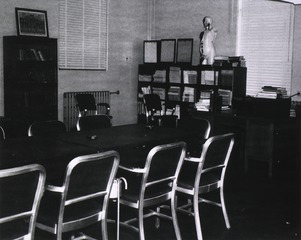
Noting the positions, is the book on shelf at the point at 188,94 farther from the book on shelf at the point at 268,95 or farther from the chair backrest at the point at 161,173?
the chair backrest at the point at 161,173

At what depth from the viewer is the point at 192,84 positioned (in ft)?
26.8

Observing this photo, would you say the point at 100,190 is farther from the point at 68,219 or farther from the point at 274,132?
the point at 274,132

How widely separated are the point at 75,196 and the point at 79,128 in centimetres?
197

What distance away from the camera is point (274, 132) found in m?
5.86

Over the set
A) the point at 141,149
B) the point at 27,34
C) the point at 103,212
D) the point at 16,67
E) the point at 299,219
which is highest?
the point at 27,34

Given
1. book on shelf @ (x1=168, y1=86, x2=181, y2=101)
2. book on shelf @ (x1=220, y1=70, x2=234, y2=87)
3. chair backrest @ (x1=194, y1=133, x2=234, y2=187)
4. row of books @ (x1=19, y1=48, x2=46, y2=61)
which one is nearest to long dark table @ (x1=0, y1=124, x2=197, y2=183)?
chair backrest @ (x1=194, y1=133, x2=234, y2=187)

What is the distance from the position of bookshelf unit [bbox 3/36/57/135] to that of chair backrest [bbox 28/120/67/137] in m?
2.47

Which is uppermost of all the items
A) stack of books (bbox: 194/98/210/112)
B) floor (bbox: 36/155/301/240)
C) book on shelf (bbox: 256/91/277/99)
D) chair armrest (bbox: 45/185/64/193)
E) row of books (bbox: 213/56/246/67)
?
row of books (bbox: 213/56/246/67)

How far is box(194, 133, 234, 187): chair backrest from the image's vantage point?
3.51m

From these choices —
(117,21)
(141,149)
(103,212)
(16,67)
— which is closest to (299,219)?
(141,149)

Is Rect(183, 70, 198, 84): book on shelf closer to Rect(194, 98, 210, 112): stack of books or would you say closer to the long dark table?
Rect(194, 98, 210, 112): stack of books

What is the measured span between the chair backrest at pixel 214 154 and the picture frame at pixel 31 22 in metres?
4.46

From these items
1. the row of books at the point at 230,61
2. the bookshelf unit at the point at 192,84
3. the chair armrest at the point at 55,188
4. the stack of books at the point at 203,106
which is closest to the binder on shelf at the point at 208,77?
the bookshelf unit at the point at 192,84

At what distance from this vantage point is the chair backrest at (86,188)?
2625 millimetres
